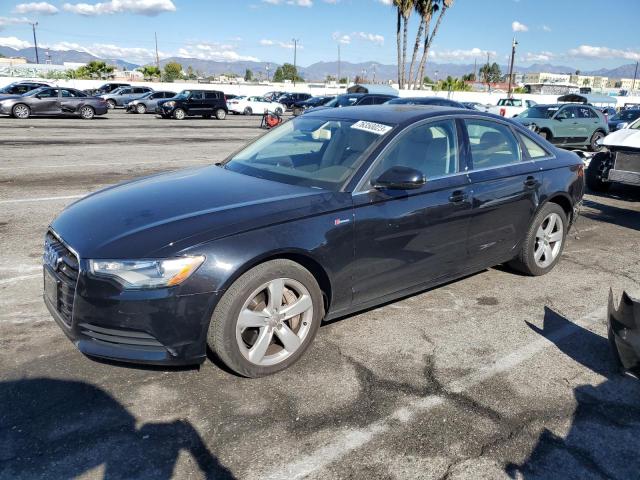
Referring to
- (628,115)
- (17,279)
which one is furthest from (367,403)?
(628,115)

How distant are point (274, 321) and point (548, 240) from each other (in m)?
3.22

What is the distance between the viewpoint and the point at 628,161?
27.5ft

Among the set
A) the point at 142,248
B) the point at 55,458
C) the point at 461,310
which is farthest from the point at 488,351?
the point at 55,458

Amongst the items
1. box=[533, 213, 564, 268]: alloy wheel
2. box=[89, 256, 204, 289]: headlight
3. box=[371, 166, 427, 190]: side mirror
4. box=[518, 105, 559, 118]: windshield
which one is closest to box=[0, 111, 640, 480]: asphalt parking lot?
box=[533, 213, 564, 268]: alloy wheel

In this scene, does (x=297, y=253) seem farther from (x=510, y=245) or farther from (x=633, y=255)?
(x=633, y=255)

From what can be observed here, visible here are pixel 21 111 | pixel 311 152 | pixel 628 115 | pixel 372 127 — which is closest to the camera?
pixel 372 127

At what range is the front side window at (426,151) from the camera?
396cm

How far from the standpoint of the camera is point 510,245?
4.90 meters

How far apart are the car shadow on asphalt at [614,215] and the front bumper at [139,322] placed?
20.9 ft

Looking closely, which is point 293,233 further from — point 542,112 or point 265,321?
point 542,112

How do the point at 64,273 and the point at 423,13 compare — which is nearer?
the point at 64,273

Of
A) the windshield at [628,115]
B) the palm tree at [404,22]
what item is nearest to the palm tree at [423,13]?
the palm tree at [404,22]

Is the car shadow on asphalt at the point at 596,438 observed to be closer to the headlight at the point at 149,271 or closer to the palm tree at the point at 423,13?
the headlight at the point at 149,271

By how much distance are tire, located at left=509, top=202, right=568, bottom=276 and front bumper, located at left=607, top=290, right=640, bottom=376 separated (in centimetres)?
151
